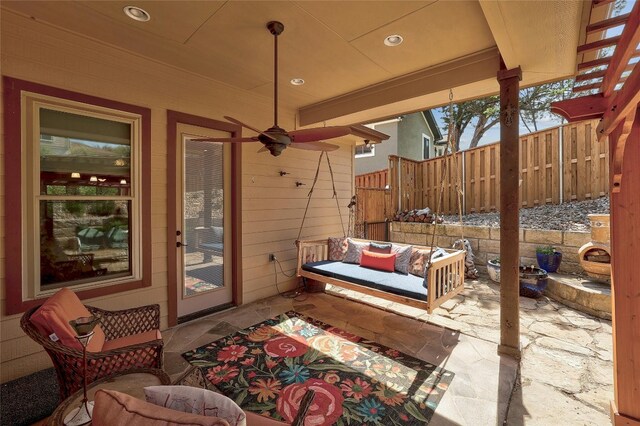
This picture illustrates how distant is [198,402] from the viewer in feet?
3.32

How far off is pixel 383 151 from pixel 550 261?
713cm

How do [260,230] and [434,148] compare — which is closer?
[260,230]

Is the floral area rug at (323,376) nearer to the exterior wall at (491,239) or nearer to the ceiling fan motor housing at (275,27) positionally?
the ceiling fan motor housing at (275,27)

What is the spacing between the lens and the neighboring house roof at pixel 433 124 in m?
13.5

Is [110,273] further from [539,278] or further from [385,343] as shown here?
[539,278]

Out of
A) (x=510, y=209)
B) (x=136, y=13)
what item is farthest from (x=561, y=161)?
(x=136, y=13)

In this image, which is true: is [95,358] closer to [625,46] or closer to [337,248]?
[625,46]

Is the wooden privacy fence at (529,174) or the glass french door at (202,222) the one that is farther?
the wooden privacy fence at (529,174)

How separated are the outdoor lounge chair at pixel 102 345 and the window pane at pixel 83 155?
1281mm

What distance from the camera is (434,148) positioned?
15180 mm

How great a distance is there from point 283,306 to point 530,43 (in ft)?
13.4

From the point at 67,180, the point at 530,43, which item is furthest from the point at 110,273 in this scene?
the point at 530,43

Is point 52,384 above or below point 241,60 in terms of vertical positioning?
below

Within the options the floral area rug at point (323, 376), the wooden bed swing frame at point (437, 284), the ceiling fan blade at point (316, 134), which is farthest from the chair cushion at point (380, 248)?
the ceiling fan blade at point (316, 134)
